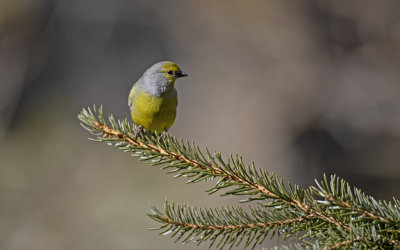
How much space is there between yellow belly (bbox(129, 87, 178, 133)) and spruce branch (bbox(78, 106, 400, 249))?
1.61 metres

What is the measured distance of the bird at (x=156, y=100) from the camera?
378cm

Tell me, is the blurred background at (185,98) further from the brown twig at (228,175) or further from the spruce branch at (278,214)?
the spruce branch at (278,214)

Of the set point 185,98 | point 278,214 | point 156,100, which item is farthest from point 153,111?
point 185,98

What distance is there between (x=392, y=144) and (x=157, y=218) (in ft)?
29.7

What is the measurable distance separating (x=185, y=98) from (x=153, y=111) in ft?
26.7

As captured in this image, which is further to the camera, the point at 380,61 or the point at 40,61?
the point at 40,61

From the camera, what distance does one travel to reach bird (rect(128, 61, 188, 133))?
378 centimetres

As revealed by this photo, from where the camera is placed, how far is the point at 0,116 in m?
11.6

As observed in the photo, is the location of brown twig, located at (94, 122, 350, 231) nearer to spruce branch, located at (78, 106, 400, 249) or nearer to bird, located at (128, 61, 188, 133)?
spruce branch, located at (78, 106, 400, 249)

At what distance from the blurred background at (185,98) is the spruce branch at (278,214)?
6050mm

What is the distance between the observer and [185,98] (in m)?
11.9

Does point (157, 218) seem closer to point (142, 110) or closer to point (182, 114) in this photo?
point (142, 110)

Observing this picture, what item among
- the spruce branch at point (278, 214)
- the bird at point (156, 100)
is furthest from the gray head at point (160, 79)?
the spruce branch at point (278, 214)

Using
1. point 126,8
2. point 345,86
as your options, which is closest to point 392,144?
point 345,86
